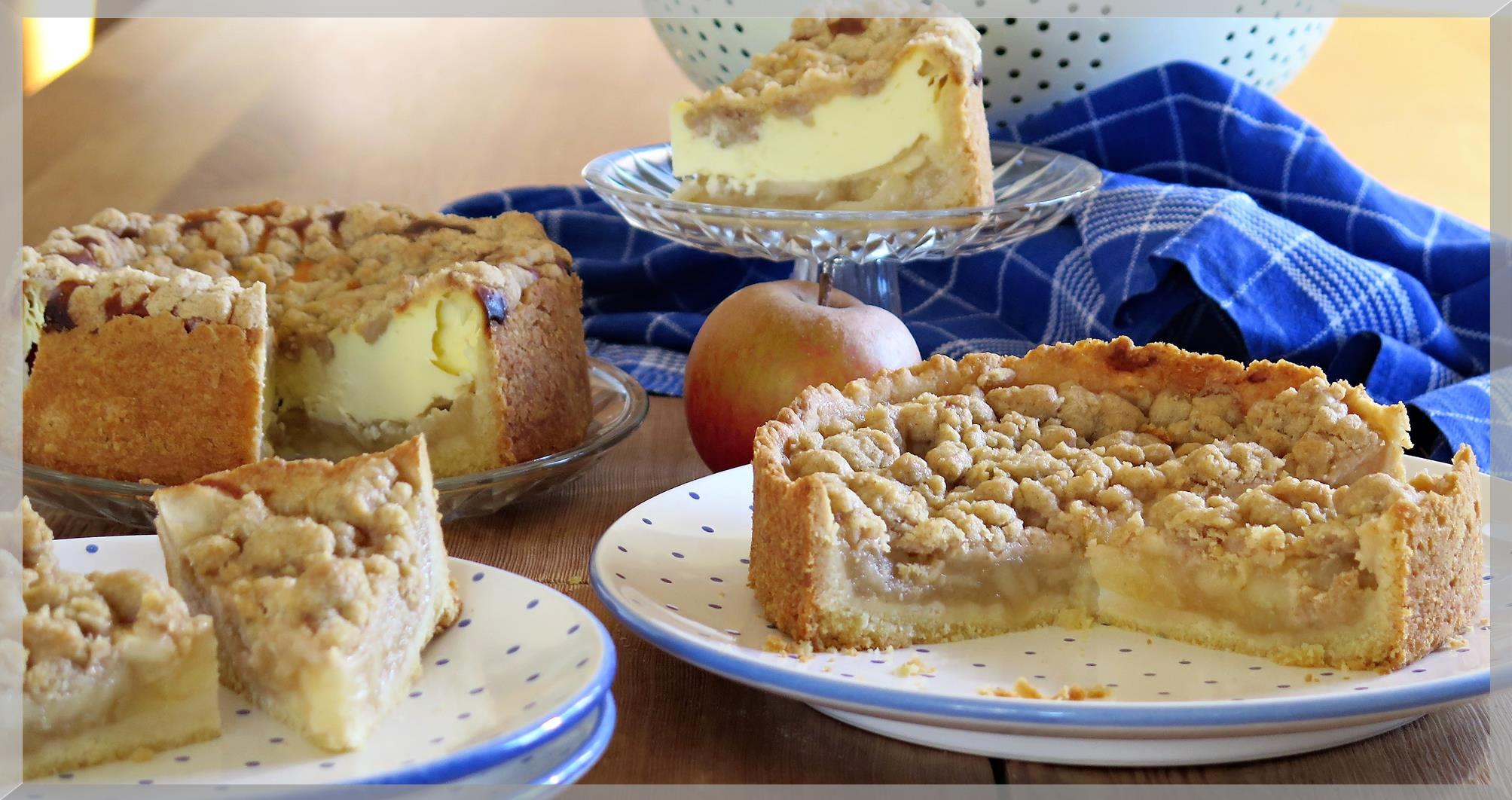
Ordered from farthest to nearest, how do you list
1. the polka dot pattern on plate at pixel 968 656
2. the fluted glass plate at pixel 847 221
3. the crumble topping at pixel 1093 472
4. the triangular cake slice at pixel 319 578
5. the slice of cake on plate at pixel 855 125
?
the slice of cake on plate at pixel 855 125, the fluted glass plate at pixel 847 221, the crumble topping at pixel 1093 472, the polka dot pattern on plate at pixel 968 656, the triangular cake slice at pixel 319 578

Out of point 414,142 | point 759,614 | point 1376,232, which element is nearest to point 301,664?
point 759,614

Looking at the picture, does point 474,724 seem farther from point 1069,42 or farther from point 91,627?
point 1069,42

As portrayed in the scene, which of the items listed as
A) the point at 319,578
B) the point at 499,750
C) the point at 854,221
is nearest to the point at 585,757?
the point at 499,750

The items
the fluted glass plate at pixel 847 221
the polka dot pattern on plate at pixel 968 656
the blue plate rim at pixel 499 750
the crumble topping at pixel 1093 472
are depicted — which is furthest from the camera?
the fluted glass plate at pixel 847 221

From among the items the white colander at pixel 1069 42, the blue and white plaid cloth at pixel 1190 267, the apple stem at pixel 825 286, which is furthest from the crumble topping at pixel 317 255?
the white colander at pixel 1069 42

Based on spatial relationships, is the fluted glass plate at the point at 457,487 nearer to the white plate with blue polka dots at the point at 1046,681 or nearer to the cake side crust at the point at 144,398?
the cake side crust at the point at 144,398

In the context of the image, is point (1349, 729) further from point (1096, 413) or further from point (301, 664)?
point (301, 664)
